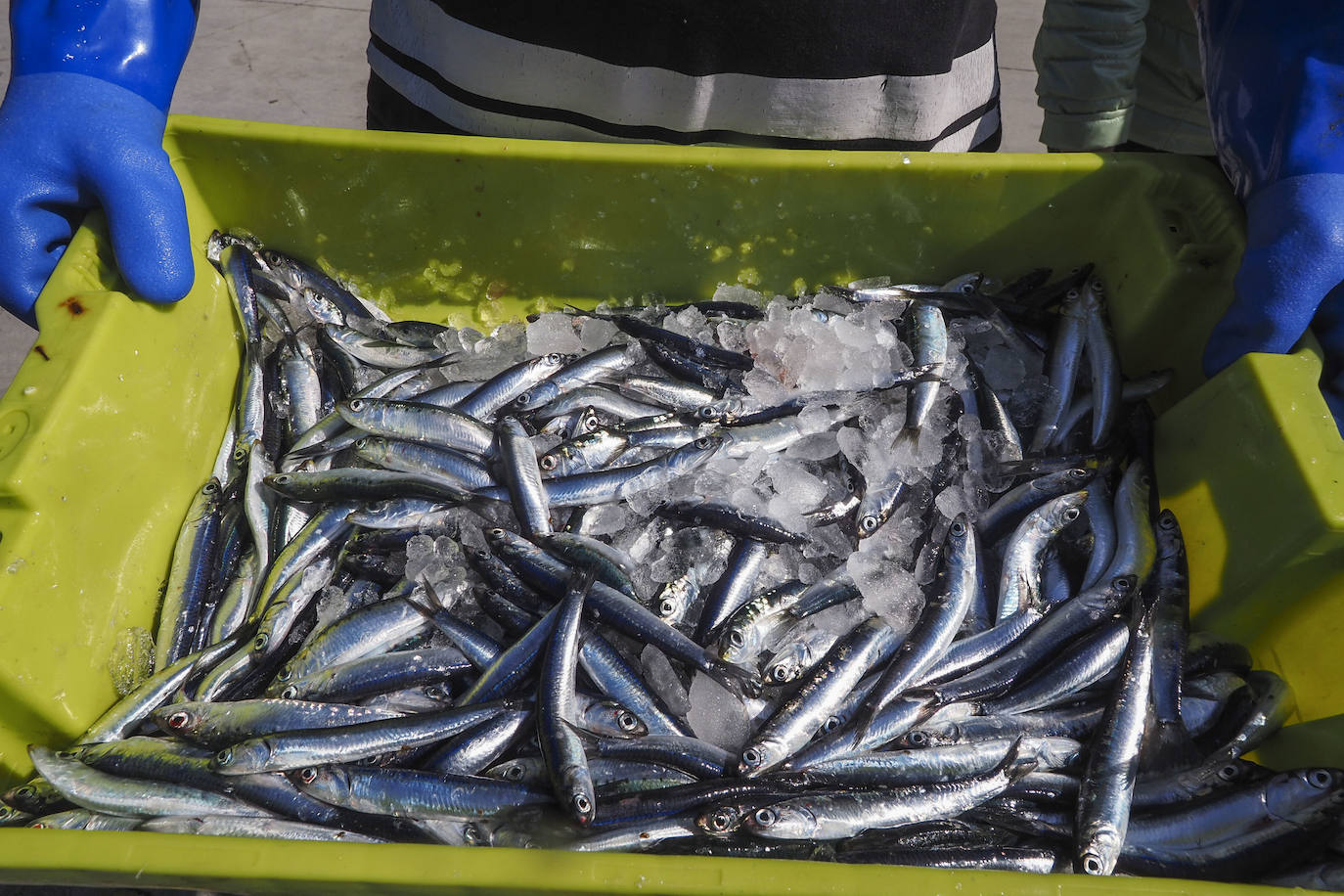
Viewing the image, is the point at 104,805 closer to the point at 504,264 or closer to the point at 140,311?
the point at 140,311

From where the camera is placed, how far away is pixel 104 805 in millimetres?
1701

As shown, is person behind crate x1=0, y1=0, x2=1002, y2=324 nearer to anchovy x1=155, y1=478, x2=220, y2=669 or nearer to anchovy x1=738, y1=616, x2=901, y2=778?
anchovy x1=155, y1=478, x2=220, y2=669

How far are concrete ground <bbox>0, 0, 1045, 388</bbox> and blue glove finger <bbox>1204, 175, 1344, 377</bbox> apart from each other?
3.31 meters

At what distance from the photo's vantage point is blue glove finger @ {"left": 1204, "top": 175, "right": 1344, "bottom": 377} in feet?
6.40

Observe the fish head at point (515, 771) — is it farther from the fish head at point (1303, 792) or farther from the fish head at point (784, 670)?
the fish head at point (1303, 792)

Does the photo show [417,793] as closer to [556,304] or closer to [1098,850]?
[1098,850]

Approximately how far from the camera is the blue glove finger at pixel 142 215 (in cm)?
210

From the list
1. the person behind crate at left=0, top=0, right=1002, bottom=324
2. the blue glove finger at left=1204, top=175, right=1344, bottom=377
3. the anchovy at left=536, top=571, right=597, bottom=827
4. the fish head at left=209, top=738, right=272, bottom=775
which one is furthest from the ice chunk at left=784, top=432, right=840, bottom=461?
the fish head at left=209, top=738, right=272, bottom=775

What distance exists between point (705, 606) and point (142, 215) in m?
1.86

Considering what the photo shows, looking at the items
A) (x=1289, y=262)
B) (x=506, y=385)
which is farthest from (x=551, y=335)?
(x=1289, y=262)

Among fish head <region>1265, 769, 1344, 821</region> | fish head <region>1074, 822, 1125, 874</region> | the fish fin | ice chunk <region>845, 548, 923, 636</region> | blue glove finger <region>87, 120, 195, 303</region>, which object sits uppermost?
blue glove finger <region>87, 120, 195, 303</region>

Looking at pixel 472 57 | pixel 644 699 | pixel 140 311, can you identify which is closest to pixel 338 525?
pixel 140 311

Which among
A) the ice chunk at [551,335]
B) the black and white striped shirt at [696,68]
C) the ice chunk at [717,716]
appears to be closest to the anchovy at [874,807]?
the ice chunk at [717,716]

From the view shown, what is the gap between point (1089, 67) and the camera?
3.33m
